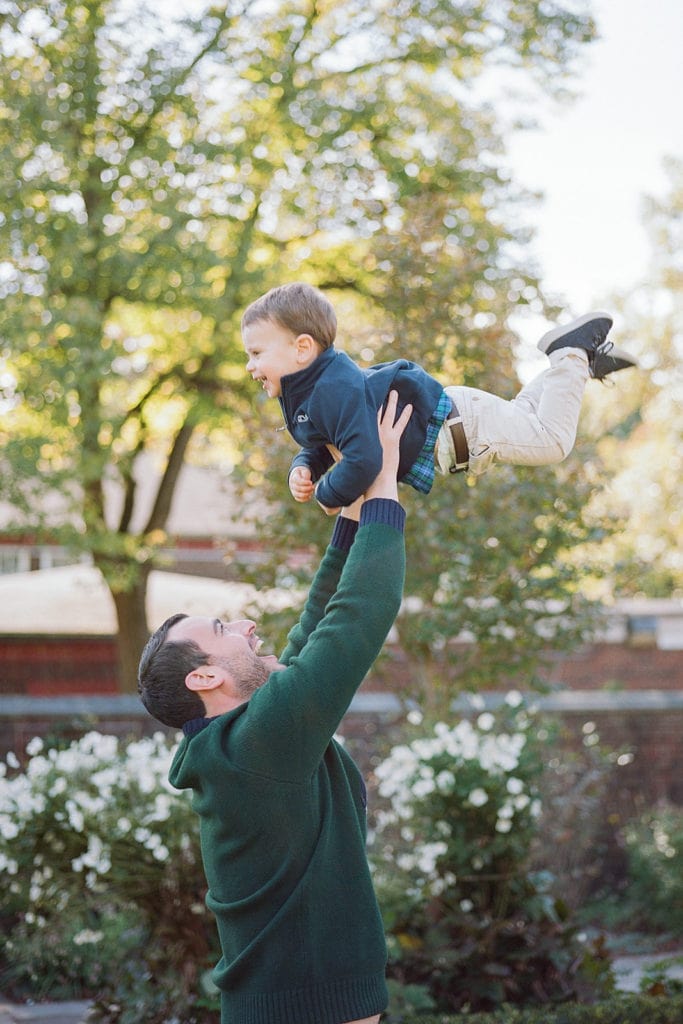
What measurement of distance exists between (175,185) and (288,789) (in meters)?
10.3

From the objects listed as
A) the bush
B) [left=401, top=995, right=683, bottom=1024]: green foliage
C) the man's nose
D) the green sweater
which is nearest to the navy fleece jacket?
the green sweater

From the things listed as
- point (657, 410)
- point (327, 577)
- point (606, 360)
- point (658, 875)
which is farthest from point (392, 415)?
point (657, 410)

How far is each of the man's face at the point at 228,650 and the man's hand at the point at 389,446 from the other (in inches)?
17.6

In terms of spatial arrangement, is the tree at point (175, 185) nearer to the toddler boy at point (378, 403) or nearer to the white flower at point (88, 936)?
the white flower at point (88, 936)

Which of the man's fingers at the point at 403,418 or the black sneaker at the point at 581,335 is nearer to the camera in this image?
the man's fingers at the point at 403,418

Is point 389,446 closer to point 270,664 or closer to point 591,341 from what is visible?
point 270,664

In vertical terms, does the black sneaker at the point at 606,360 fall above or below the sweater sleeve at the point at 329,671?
above

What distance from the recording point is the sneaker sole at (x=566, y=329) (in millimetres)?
3146

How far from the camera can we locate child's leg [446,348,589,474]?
301 cm

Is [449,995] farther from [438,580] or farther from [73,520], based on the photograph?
[73,520]

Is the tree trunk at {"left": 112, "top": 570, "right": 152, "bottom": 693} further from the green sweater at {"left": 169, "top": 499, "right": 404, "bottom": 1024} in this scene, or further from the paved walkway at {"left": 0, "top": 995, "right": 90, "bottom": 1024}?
the green sweater at {"left": 169, "top": 499, "right": 404, "bottom": 1024}

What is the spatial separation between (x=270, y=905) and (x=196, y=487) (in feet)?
68.9

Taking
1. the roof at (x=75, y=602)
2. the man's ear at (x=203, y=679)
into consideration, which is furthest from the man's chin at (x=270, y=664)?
the roof at (x=75, y=602)

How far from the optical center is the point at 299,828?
98.2 inches
